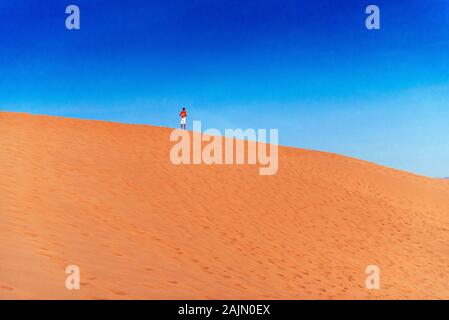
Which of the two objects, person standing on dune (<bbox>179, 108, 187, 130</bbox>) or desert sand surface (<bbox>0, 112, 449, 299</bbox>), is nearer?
desert sand surface (<bbox>0, 112, 449, 299</bbox>)

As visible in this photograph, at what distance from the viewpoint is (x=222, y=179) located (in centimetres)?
1738

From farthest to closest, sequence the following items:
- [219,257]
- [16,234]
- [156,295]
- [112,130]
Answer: [112,130] < [219,257] < [16,234] < [156,295]

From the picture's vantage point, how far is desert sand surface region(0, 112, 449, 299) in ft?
20.3

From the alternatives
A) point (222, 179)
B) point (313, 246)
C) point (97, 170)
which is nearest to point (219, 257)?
point (313, 246)

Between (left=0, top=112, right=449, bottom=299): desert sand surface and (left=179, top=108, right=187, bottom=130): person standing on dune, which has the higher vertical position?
(left=179, top=108, right=187, bottom=130): person standing on dune

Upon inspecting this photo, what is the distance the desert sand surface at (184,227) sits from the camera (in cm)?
619

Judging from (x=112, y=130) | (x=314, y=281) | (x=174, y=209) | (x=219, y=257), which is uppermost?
(x=112, y=130)

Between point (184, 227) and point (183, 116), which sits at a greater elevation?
point (183, 116)

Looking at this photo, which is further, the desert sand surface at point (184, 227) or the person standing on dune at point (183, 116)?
the person standing on dune at point (183, 116)

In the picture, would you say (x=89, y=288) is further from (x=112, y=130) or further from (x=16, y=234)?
(x=112, y=130)

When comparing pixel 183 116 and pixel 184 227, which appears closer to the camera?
pixel 184 227

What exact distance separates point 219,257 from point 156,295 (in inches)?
144

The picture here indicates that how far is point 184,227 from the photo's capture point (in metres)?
10.6

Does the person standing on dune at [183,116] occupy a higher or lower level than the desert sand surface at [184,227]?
higher
